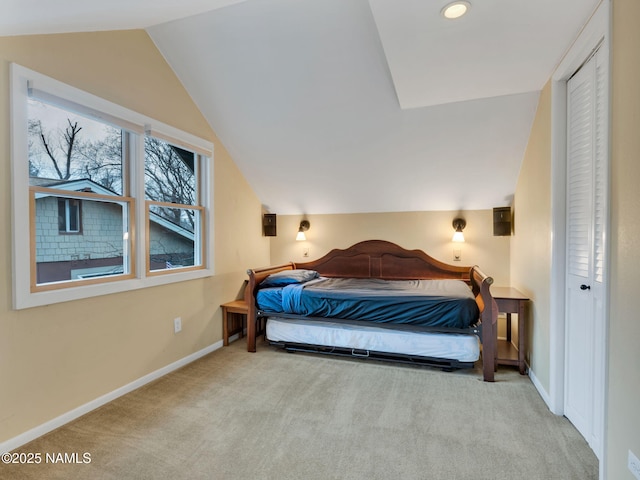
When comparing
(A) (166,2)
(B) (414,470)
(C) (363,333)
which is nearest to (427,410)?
(B) (414,470)

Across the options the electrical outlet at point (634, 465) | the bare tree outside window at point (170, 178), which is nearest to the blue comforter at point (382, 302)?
the bare tree outside window at point (170, 178)

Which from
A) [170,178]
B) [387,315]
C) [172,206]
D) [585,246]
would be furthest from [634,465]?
[170,178]

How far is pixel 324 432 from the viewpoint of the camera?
6.41 ft

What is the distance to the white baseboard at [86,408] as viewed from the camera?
1814 mm

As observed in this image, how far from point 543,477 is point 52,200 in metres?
3.20

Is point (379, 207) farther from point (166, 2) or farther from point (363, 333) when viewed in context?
point (166, 2)

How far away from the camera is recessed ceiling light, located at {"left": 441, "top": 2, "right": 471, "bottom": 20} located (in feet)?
5.01

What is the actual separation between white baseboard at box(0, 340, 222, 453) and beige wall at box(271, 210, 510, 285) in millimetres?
1974

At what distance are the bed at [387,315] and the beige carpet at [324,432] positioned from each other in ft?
0.81

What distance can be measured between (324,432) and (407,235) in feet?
8.69

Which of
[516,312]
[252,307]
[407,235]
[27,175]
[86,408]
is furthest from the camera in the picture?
[407,235]

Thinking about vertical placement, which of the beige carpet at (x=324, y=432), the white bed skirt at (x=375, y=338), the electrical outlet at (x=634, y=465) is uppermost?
the electrical outlet at (x=634, y=465)

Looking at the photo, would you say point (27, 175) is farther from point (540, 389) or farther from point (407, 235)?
point (540, 389)

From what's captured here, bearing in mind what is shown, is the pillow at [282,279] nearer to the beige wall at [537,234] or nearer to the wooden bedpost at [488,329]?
the wooden bedpost at [488,329]
